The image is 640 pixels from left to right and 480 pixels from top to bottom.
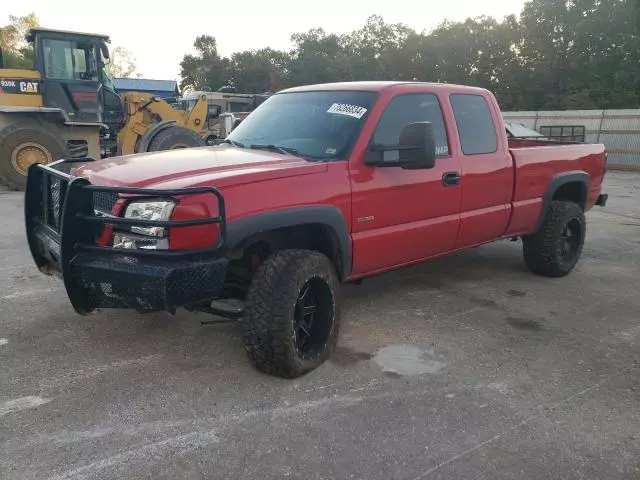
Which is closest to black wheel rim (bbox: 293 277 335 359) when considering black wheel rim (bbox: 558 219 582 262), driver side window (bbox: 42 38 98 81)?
black wheel rim (bbox: 558 219 582 262)

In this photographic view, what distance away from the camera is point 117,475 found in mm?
2508

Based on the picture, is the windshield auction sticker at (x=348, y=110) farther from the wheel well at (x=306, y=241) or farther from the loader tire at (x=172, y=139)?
the loader tire at (x=172, y=139)

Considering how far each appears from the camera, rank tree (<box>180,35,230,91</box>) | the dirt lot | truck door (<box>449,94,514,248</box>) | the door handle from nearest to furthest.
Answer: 1. the dirt lot
2. the door handle
3. truck door (<box>449,94,514,248</box>)
4. tree (<box>180,35,230,91</box>)

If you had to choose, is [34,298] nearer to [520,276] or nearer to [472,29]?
[520,276]

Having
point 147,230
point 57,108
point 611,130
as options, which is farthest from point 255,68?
point 147,230

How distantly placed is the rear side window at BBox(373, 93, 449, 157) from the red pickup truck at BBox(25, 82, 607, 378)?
1 cm

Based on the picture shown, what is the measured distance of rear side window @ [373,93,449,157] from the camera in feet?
13.3

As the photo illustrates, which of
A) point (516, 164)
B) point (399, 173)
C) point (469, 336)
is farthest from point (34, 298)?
point (516, 164)

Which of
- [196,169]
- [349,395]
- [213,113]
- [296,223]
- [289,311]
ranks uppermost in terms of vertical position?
[213,113]

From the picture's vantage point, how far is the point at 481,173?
472cm

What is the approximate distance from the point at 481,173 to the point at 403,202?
102 centimetres

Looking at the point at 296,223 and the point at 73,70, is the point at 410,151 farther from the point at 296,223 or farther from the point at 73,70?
the point at 73,70

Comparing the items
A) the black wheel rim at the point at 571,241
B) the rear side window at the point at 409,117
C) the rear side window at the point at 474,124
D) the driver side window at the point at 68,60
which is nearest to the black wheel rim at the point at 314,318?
the rear side window at the point at 409,117

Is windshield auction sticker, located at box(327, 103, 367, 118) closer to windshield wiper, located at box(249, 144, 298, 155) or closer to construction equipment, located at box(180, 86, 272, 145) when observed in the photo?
windshield wiper, located at box(249, 144, 298, 155)
